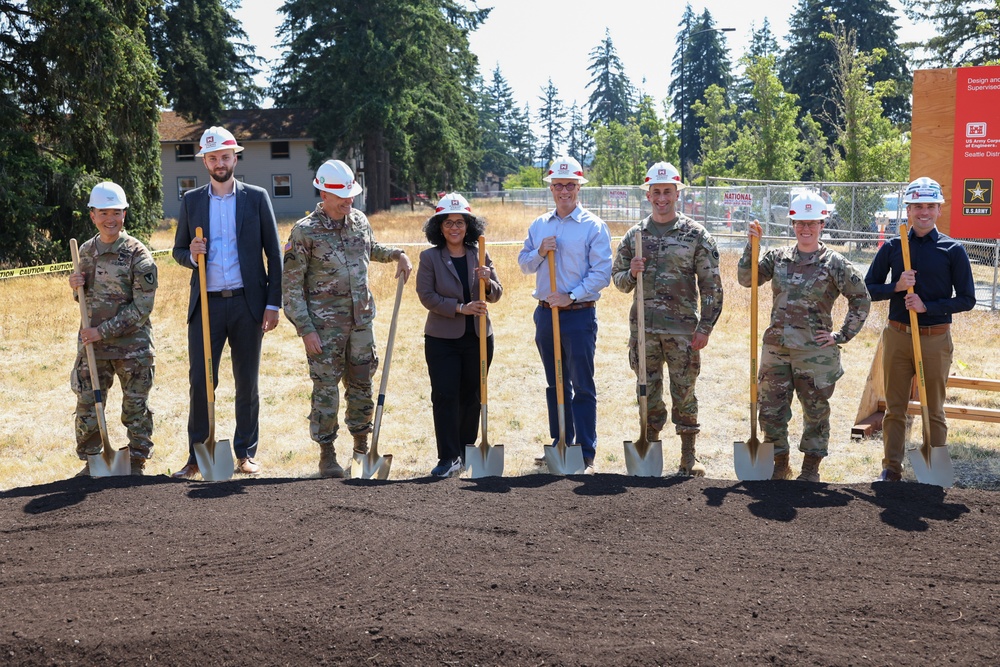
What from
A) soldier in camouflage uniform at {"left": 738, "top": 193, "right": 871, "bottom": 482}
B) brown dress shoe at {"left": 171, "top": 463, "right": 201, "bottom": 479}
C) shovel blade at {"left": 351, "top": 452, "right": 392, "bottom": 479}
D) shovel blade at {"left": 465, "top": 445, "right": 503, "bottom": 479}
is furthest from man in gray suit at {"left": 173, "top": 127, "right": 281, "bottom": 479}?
soldier in camouflage uniform at {"left": 738, "top": 193, "right": 871, "bottom": 482}

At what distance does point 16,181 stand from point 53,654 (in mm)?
17457

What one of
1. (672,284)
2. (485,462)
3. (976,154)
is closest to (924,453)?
(672,284)

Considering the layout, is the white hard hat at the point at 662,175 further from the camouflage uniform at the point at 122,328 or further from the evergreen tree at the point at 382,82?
the evergreen tree at the point at 382,82

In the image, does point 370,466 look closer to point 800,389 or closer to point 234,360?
point 234,360

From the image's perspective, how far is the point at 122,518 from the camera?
197 inches

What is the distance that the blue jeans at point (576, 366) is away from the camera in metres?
6.23

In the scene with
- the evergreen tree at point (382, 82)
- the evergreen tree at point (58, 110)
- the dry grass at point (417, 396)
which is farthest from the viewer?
the evergreen tree at point (382, 82)

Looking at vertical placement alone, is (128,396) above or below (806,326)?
below

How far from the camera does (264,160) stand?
4903 cm

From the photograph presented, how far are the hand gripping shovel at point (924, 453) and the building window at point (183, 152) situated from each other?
48.5m

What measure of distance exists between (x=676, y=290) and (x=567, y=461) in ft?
4.33

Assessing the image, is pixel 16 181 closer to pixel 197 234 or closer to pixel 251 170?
pixel 197 234

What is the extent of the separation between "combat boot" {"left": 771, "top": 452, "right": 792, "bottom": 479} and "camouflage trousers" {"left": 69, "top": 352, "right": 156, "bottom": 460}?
4148mm

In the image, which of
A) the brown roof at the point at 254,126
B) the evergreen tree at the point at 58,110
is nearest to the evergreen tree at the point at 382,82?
the brown roof at the point at 254,126
